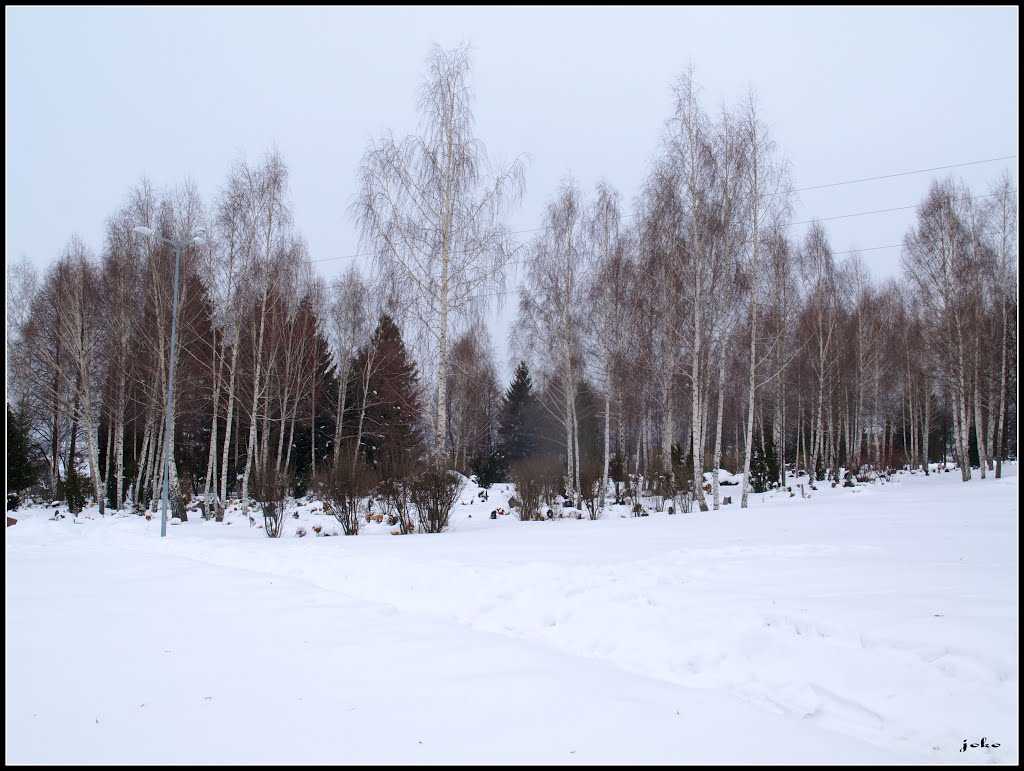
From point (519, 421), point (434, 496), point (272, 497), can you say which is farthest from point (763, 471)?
point (272, 497)

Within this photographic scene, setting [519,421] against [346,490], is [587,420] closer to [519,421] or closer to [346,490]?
[519,421]

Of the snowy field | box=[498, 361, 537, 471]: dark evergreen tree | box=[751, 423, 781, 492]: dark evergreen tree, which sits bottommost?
box=[751, 423, 781, 492]: dark evergreen tree

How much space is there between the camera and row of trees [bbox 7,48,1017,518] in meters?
15.3

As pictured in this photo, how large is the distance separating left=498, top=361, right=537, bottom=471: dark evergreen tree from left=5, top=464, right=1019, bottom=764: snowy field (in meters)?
28.3

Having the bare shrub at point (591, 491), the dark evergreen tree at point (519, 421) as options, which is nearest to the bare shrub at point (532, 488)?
the bare shrub at point (591, 491)

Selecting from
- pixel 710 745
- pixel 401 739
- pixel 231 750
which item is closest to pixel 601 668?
pixel 710 745

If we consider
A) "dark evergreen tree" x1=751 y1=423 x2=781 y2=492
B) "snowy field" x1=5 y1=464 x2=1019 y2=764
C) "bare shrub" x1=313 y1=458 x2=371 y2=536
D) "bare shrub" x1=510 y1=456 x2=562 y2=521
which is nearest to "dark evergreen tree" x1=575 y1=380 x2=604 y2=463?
"dark evergreen tree" x1=751 y1=423 x2=781 y2=492

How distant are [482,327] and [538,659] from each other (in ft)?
41.8

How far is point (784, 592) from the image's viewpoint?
5.18 meters

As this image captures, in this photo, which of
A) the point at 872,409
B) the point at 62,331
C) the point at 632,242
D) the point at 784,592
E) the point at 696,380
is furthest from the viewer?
the point at 872,409

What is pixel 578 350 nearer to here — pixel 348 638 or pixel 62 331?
pixel 348 638

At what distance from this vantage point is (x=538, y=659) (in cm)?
411

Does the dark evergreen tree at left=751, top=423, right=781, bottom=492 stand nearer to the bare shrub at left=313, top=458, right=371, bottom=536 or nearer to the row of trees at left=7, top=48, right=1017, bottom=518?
the row of trees at left=7, top=48, right=1017, bottom=518

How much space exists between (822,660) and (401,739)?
8.53ft
